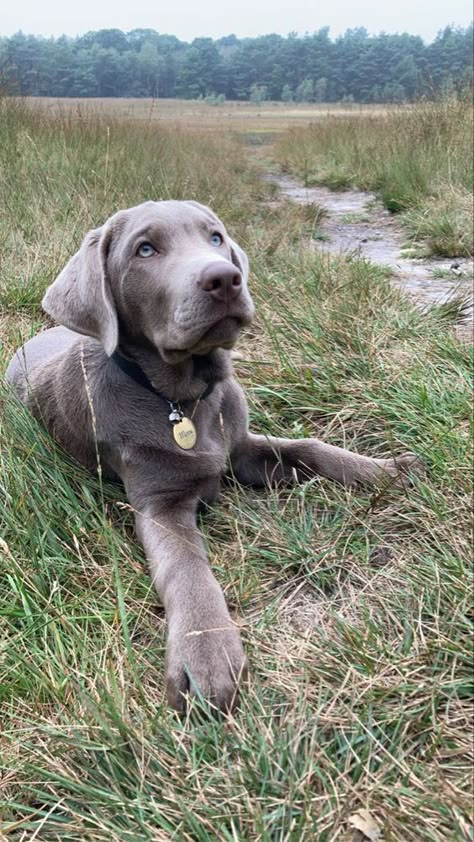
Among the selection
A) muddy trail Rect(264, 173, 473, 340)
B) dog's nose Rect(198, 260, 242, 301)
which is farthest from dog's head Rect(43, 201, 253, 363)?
muddy trail Rect(264, 173, 473, 340)

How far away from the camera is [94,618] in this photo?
1.94 metres

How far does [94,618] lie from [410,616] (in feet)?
2.66

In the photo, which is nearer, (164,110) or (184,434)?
(184,434)

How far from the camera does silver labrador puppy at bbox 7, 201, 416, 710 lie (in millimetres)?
2137

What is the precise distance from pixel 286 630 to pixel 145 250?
1260 mm

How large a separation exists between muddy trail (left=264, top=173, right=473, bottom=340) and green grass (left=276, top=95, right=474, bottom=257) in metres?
0.19

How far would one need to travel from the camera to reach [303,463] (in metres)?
2.58

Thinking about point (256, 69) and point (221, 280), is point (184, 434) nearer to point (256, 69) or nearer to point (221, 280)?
point (221, 280)

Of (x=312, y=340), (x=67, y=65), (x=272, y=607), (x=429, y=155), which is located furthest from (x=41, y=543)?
(x=67, y=65)

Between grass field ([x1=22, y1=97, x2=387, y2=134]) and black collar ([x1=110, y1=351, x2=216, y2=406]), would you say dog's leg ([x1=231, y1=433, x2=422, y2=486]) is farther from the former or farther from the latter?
grass field ([x1=22, y1=97, x2=387, y2=134])

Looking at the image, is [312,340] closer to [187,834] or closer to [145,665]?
[145,665]

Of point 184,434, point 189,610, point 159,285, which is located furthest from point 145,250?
point 189,610

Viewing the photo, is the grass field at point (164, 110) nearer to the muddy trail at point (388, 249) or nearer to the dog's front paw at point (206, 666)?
the muddy trail at point (388, 249)

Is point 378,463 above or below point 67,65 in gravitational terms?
below
